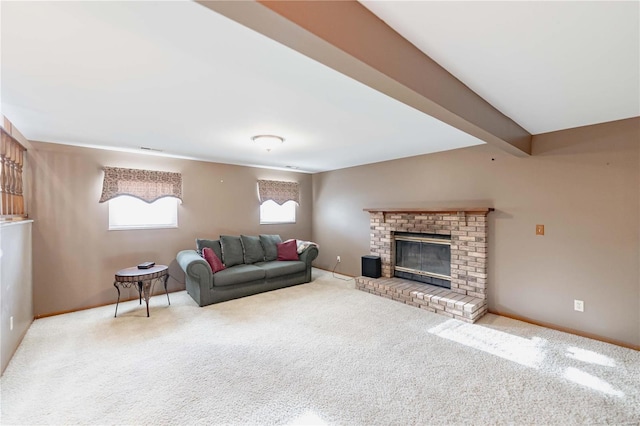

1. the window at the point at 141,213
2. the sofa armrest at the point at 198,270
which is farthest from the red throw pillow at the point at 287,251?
the window at the point at 141,213

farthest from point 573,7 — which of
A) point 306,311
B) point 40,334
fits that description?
point 40,334

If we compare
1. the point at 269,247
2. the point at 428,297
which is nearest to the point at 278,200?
the point at 269,247

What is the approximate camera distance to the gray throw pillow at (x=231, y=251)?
4.64 m

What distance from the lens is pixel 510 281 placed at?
3.55 meters

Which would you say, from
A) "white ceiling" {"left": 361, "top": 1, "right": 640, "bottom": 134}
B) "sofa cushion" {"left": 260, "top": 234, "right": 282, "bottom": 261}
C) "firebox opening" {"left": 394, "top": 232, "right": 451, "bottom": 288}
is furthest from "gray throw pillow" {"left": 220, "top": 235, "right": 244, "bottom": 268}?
"white ceiling" {"left": 361, "top": 1, "right": 640, "bottom": 134}

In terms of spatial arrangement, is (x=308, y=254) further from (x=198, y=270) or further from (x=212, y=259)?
(x=198, y=270)

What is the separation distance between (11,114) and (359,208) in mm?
4806

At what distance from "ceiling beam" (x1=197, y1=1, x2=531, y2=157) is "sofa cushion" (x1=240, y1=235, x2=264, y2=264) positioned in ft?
12.8

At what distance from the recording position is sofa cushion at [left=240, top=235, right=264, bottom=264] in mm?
4910

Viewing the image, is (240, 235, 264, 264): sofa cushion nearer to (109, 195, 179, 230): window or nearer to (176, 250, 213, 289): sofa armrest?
(176, 250, 213, 289): sofa armrest

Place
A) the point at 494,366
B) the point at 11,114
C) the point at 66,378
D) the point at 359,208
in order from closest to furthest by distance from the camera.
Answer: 1. the point at 66,378
2. the point at 494,366
3. the point at 11,114
4. the point at 359,208

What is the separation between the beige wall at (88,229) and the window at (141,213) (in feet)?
0.34

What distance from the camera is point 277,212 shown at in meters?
6.16

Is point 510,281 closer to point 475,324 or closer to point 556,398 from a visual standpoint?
point 475,324
